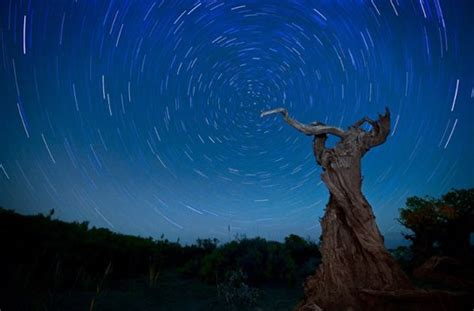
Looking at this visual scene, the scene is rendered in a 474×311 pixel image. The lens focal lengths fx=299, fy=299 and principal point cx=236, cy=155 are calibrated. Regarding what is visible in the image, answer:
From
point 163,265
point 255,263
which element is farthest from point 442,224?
point 163,265

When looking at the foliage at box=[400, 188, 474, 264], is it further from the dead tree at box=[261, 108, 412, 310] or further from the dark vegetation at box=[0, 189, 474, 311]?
the dead tree at box=[261, 108, 412, 310]

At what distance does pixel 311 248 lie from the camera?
15266 mm

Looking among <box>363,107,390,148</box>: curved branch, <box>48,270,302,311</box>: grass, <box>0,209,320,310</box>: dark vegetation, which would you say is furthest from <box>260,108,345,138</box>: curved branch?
<box>0,209,320,310</box>: dark vegetation

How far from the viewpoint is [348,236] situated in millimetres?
4809

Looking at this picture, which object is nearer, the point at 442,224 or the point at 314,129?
the point at 314,129

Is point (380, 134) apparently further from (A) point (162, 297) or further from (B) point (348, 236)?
(A) point (162, 297)

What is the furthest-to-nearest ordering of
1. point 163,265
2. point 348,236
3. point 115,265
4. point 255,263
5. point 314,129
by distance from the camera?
point 163,265
point 115,265
point 255,263
point 314,129
point 348,236

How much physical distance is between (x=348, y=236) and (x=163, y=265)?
44.5 ft

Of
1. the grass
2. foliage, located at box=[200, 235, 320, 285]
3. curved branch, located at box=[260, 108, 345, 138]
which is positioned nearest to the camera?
curved branch, located at box=[260, 108, 345, 138]

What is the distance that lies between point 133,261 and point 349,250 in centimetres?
1198

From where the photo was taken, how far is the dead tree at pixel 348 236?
4.41m

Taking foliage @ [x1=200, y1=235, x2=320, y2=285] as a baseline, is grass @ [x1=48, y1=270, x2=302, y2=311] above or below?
below

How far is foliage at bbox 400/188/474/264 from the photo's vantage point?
1283cm

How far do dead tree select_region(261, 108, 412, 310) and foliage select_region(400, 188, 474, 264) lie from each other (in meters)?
10.3
